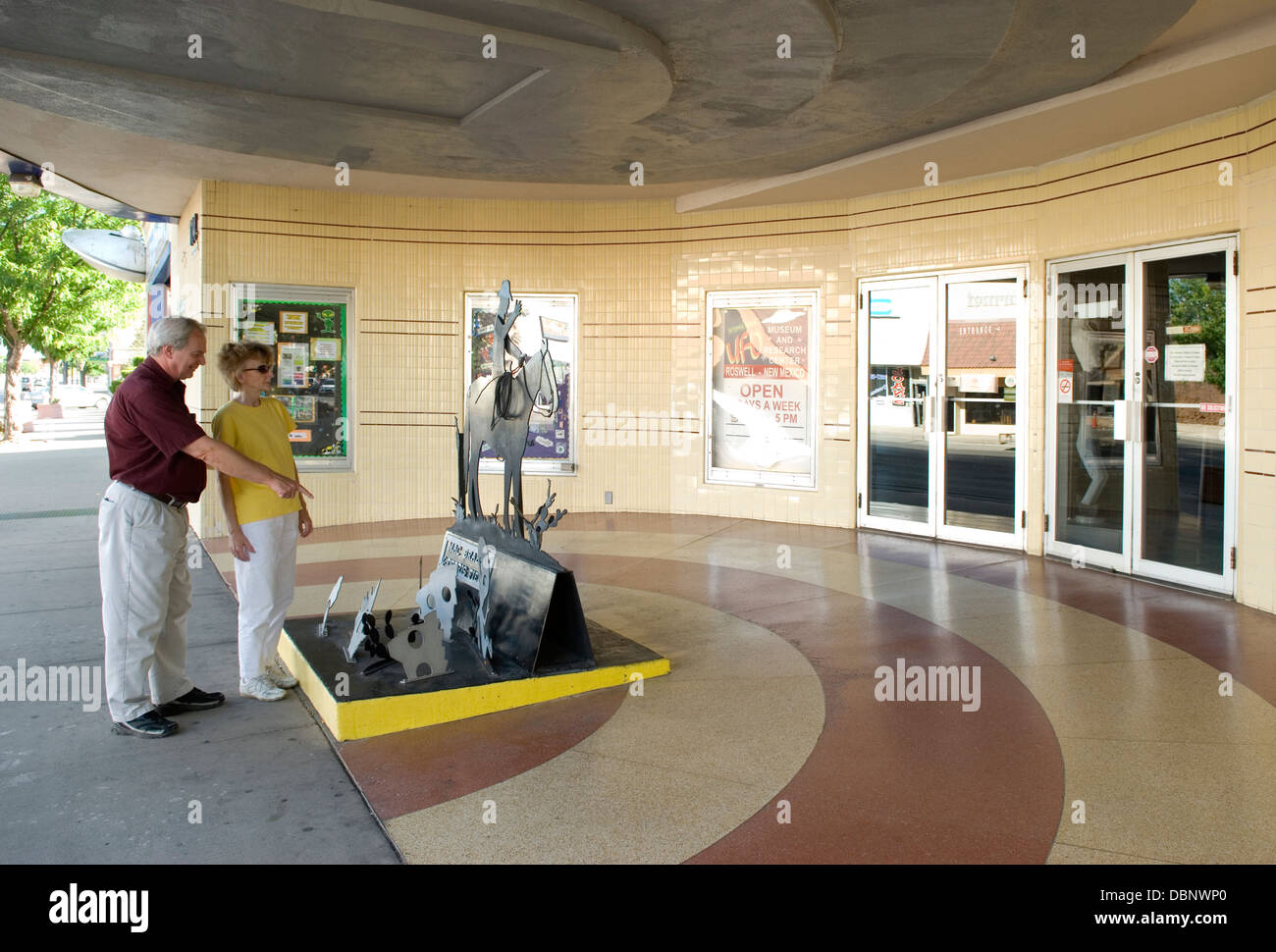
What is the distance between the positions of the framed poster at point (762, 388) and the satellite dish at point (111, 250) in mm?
11721

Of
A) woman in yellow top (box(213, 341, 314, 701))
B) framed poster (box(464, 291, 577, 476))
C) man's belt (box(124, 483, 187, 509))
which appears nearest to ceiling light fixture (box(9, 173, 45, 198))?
framed poster (box(464, 291, 577, 476))

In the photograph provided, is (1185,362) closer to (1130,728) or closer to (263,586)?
(1130,728)

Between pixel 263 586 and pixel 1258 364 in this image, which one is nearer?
pixel 263 586

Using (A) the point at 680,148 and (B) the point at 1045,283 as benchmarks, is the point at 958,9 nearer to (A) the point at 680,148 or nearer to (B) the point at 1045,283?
(A) the point at 680,148

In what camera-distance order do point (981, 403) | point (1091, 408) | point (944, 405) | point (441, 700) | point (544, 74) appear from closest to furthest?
point (441, 700) → point (544, 74) → point (1091, 408) → point (981, 403) → point (944, 405)

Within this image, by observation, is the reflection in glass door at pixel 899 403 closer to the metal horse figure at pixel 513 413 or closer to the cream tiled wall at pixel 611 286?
the cream tiled wall at pixel 611 286

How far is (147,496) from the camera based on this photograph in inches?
180

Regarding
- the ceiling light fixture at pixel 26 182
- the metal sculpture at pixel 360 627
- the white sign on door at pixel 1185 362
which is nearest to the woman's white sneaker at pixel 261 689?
the metal sculpture at pixel 360 627

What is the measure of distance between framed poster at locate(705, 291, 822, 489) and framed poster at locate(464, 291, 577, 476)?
1.66 metres

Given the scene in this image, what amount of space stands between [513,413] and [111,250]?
15.0 metres

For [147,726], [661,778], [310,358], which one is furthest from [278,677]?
[310,358]

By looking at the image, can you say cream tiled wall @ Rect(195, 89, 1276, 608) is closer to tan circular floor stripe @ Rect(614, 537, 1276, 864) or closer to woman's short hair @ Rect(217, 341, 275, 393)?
tan circular floor stripe @ Rect(614, 537, 1276, 864)

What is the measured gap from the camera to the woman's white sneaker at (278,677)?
529cm

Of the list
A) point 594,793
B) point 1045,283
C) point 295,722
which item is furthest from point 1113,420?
point 295,722
